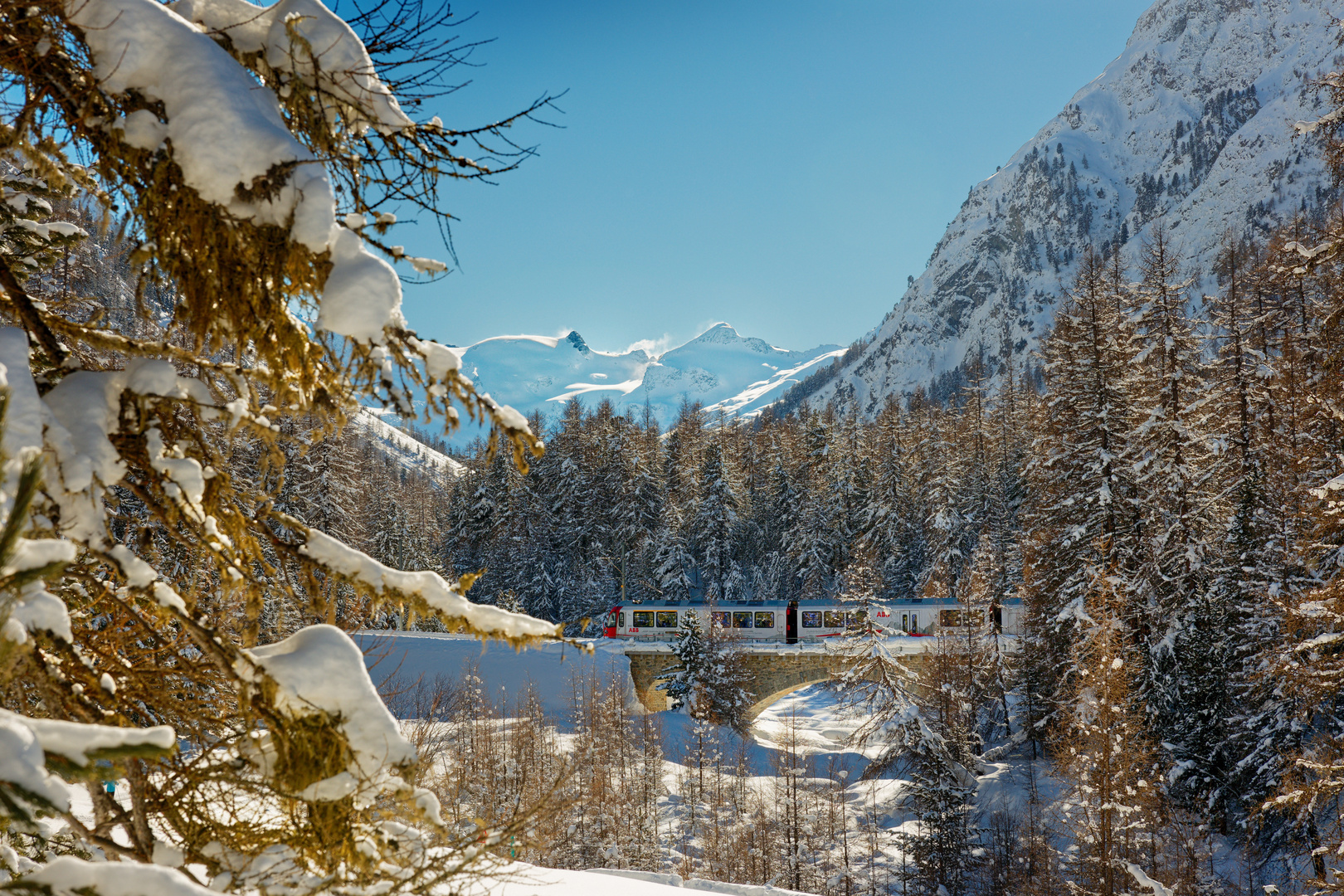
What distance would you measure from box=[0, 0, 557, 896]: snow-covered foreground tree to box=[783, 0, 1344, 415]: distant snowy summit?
461ft

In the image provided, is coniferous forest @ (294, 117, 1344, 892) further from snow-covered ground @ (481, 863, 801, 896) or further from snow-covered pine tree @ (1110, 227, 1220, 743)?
snow-covered ground @ (481, 863, 801, 896)

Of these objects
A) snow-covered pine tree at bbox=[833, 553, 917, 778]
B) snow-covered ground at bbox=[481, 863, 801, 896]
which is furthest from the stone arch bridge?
snow-covered ground at bbox=[481, 863, 801, 896]

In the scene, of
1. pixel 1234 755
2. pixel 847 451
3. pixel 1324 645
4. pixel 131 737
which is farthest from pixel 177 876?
pixel 847 451

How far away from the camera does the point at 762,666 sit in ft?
104

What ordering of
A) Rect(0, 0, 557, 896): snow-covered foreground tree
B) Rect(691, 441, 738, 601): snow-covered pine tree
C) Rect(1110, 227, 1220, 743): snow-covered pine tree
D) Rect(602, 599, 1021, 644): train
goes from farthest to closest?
Rect(691, 441, 738, 601): snow-covered pine tree, Rect(602, 599, 1021, 644): train, Rect(1110, 227, 1220, 743): snow-covered pine tree, Rect(0, 0, 557, 896): snow-covered foreground tree

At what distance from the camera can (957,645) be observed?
2703cm

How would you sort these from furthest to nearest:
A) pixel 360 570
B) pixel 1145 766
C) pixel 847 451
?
pixel 847 451 < pixel 1145 766 < pixel 360 570

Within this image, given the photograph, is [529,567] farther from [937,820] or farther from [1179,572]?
[1179,572]

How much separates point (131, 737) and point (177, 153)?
1777 millimetres

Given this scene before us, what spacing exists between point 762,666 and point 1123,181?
181 meters

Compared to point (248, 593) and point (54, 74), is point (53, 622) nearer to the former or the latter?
point (248, 593)

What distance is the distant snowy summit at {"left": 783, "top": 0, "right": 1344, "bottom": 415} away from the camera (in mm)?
139875

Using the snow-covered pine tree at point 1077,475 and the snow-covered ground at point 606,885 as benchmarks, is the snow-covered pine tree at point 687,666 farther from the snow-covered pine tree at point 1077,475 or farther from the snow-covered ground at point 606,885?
the snow-covered ground at point 606,885

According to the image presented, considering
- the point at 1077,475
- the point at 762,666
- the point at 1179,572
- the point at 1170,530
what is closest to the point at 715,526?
the point at 762,666
